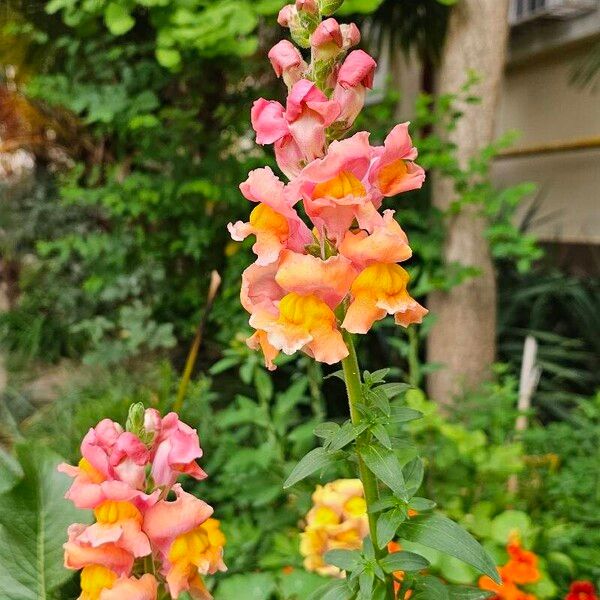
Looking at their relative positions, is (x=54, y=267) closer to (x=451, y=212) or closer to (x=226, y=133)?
(x=226, y=133)

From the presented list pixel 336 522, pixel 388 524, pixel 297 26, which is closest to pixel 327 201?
pixel 297 26

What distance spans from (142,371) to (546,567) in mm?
1443

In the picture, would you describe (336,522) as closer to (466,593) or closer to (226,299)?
(466,593)

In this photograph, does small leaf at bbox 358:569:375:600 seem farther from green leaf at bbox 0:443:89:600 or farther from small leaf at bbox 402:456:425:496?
green leaf at bbox 0:443:89:600

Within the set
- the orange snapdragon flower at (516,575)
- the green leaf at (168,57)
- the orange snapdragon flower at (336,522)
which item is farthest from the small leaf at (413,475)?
the green leaf at (168,57)

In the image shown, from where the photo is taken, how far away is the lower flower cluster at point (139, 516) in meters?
0.51

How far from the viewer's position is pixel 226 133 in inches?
85.3

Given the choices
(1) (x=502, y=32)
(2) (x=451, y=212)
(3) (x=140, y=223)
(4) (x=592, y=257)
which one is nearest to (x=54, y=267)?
(3) (x=140, y=223)

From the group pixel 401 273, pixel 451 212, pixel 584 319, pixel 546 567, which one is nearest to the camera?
pixel 401 273

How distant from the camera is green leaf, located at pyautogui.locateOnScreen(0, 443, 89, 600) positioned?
65 centimetres

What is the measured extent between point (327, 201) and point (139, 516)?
0.84 feet

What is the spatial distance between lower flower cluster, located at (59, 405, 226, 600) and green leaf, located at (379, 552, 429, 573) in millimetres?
127

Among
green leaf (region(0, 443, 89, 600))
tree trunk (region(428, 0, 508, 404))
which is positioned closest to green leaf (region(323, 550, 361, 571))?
green leaf (region(0, 443, 89, 600))

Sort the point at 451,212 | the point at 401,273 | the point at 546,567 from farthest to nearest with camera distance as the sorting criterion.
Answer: the point at 451,212 < the point at 546,567 < the point at 401,273
